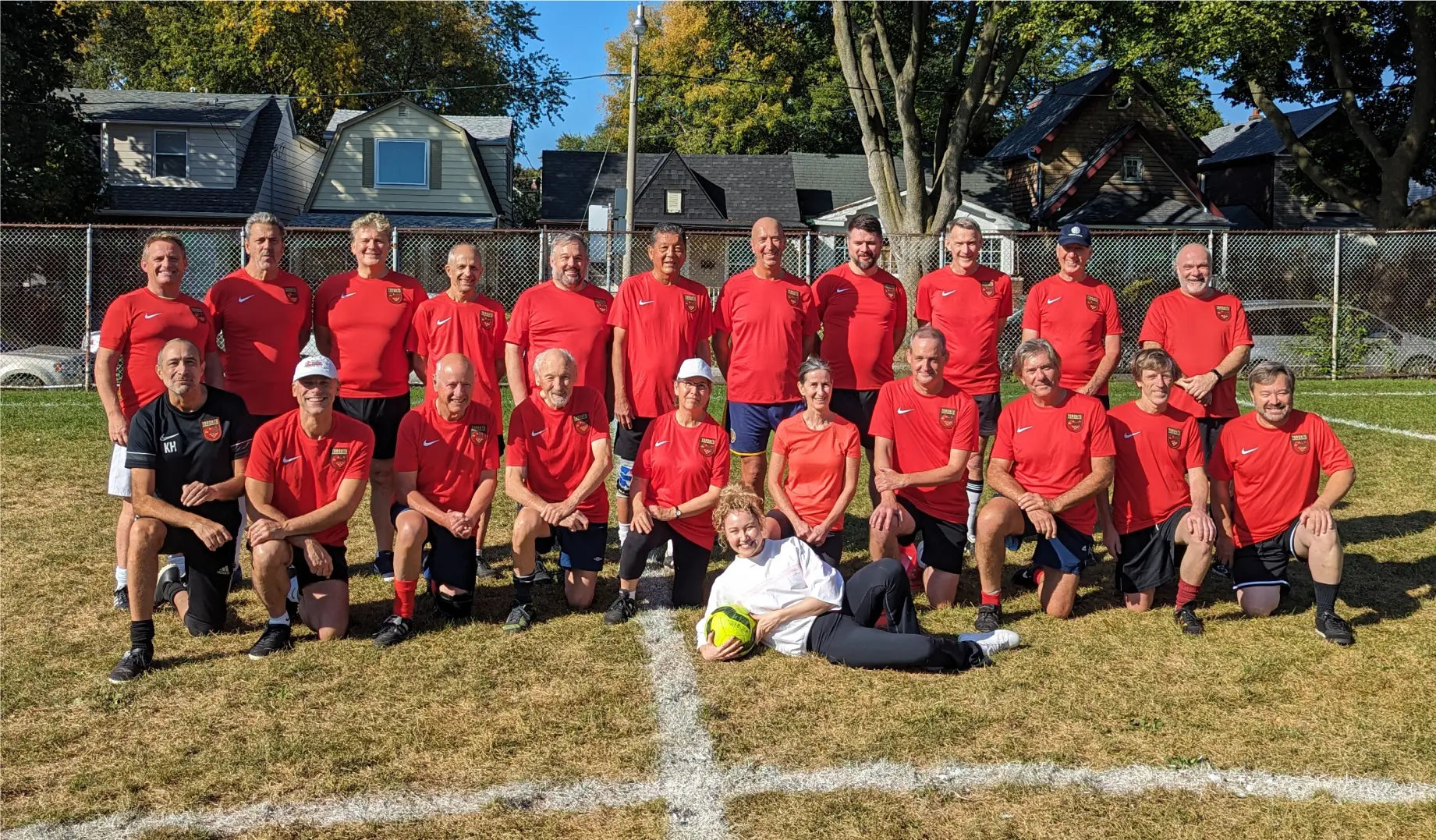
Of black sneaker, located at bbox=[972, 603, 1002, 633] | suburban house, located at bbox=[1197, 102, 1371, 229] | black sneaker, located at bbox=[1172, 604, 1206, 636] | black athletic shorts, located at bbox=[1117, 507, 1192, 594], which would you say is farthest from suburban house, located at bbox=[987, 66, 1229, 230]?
black sneaker, located at bbox=[972, 603, 1002, 633]

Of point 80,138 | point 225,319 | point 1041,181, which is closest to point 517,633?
point 225,319

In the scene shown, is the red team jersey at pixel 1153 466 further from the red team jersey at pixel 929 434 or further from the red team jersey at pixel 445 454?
the red team jersey at pixel 445 454

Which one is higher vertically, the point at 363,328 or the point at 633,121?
the point at 633,121

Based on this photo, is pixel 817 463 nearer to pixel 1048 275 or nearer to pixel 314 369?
pixel 314 369

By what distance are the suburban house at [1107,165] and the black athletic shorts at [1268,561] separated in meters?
26.7

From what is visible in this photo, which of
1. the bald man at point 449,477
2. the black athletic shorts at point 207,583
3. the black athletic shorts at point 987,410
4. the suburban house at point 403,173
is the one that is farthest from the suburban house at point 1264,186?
the black athletic shorts at point 207,583

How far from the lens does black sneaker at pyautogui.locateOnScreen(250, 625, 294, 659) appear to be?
199 inches

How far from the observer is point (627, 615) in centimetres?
570

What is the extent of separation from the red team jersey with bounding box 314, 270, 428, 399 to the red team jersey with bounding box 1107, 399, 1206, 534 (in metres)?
4.05

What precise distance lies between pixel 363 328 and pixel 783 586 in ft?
9.70

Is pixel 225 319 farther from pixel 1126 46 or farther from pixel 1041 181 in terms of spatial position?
pixel 1041 181

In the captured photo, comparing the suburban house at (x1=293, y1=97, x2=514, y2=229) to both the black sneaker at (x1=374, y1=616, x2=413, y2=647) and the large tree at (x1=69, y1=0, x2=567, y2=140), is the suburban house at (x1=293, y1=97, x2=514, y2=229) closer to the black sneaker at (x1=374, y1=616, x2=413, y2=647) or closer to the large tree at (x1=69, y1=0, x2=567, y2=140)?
the large tree at (x1=69, y1=0, x2=567, y2=140)

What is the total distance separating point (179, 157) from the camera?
28984 mm

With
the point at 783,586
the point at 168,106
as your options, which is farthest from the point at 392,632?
the point at 168,106
